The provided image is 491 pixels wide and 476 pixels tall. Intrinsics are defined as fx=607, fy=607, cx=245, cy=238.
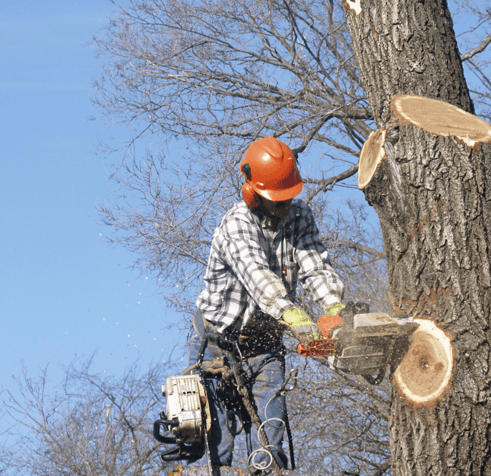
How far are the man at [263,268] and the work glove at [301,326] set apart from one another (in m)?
0.38

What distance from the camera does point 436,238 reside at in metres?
3.35

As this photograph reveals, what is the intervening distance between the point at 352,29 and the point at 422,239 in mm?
1646

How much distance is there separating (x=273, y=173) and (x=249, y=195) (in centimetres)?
21

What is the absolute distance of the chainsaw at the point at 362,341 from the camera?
3.09m

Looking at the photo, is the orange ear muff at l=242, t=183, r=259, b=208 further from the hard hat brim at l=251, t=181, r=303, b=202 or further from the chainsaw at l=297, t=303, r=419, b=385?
the chainsaw at l=297, t=303, r=419, b=385

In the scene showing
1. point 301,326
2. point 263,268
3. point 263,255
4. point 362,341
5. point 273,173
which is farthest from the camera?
point 273,173

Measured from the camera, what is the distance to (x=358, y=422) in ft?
26.2

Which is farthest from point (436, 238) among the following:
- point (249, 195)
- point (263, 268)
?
point (249, 195)

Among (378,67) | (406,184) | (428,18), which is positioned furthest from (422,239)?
(428,18)

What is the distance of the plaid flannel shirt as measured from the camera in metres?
3.93

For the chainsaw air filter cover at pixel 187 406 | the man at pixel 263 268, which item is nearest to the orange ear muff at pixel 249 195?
the man at pixel 263 268

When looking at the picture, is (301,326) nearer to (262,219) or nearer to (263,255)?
(263,255)

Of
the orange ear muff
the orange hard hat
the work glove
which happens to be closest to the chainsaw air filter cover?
the work glove

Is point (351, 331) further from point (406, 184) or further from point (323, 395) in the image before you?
point (323, 395)
